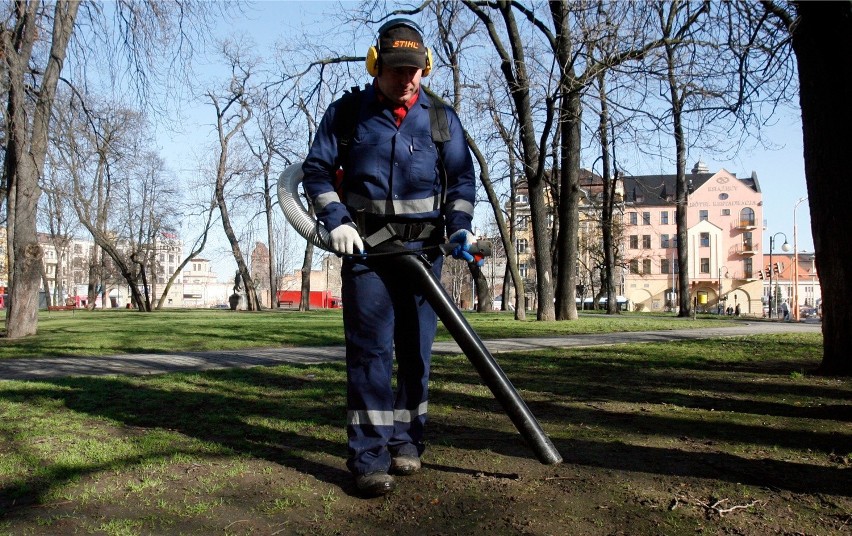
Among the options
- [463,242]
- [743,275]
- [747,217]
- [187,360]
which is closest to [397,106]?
[463,242]

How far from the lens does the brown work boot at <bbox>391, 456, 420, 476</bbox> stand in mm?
3324

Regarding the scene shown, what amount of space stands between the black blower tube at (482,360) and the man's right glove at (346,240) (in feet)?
0.65

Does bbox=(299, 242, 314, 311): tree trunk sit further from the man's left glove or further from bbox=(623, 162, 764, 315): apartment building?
bbox=(623, 162, 764, 315): apartment building

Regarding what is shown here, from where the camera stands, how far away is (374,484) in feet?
9.89

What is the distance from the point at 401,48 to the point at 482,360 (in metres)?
1.49

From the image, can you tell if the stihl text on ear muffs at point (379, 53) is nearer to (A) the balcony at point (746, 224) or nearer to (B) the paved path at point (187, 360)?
(B) the paved path at point (187, 360)

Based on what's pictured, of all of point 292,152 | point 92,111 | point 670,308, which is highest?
point 292,152

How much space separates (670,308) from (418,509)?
252ft

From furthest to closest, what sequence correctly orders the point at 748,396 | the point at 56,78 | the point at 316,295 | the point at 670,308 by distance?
the point at 316,295 → the point at 670,308 → the point at 56,78 → the point at 748,396

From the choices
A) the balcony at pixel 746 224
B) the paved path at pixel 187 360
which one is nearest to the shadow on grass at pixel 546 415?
the paved path at pixel 187 360

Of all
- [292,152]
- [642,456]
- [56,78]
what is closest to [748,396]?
[642,456]

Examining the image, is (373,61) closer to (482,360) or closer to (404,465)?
(482,360)

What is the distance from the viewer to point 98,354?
9.63m

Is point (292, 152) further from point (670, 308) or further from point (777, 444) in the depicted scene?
point (670, 308)
